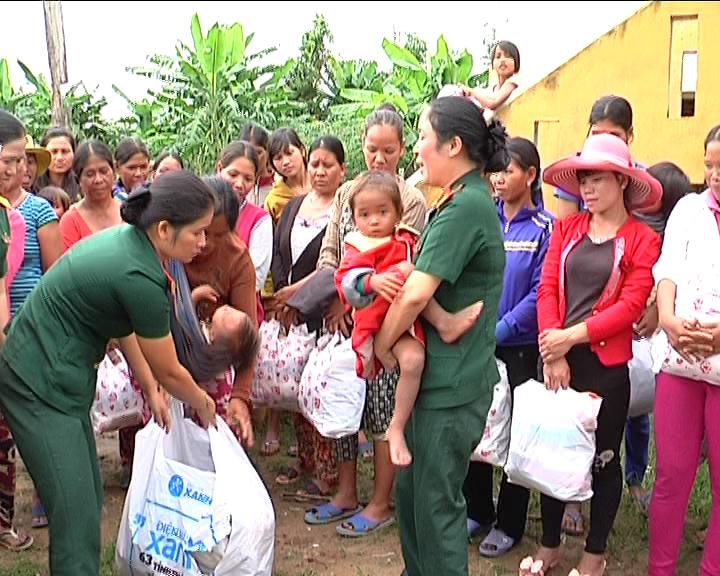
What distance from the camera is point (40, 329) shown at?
266cm

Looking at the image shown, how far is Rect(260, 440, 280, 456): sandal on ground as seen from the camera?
198 inches

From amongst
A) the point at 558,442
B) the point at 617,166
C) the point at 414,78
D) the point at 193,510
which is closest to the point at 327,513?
the point at 193,510

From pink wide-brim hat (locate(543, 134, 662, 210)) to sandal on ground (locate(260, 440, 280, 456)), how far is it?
99.1 inches

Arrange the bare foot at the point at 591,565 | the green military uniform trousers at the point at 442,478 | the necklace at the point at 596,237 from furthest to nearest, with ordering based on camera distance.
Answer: the bare foot at the point at 591,565 < the necklace at the point at 596,237 < the green military uniform trousers at the point at 442,478

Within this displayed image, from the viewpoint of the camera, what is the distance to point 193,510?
118 inches

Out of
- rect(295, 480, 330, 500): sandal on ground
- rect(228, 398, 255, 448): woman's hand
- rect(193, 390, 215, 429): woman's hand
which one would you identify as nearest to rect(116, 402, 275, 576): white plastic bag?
rect(193, 390, 215, 429): woman's hand

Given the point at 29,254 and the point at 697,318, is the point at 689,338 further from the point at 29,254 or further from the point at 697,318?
the point at 29,254

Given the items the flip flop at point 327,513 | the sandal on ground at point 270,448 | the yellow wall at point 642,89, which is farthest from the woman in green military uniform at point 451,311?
the yellow wall at point 642,89

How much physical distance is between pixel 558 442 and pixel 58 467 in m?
1.82

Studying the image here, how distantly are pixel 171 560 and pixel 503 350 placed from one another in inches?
65.6

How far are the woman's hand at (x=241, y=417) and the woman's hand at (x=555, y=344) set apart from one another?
1.20 metres

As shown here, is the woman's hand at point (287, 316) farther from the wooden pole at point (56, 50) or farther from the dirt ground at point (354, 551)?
the wooden pole at point (56, 50)

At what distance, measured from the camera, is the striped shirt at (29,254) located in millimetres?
3740

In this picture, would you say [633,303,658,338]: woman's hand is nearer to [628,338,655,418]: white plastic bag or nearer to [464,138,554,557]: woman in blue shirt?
[628,338,655,418]: white plastic bag
